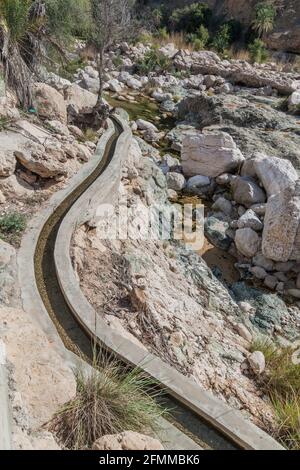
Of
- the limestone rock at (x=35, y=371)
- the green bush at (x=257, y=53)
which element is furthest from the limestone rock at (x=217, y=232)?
the green bush at (x=257, y=53)

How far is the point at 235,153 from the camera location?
9492 mm

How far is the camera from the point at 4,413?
2.02 meters

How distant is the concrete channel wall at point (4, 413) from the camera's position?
187 centimetres

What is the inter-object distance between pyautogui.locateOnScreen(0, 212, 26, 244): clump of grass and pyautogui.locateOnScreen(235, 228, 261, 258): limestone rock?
435cm

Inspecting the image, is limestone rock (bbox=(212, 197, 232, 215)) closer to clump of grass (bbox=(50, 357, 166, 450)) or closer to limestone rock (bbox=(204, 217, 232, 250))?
limestone rock (bbox=(204, 217, 232, 250))

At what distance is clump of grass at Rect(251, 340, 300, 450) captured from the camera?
127 inches

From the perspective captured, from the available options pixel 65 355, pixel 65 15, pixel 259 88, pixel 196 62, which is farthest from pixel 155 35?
pixel 65 355

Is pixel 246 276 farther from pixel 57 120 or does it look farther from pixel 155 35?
pixel 155 35

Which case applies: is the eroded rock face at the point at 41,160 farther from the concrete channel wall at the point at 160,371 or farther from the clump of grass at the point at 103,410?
the clump of grass at the point at 103,410

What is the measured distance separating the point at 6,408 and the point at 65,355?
1.18 m

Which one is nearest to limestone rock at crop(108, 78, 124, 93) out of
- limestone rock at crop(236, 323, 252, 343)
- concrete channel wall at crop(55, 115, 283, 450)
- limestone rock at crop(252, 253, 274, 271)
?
limestone rock at crop(252, 253, 274, 271)

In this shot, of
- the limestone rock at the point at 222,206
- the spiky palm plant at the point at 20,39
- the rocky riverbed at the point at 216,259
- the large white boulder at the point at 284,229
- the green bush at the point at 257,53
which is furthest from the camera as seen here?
the green bush at the point at 257,53

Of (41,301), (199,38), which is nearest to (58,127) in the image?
(41,301)

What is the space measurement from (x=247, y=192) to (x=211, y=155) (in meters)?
1.77
